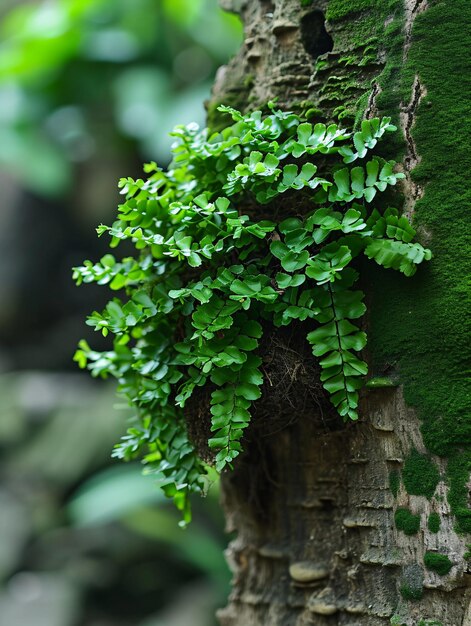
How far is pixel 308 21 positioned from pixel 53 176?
4958 mm

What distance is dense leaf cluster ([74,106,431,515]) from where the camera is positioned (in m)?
1.75

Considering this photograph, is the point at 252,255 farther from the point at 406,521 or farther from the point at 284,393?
the point at 406,521

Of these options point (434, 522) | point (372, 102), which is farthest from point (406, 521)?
point (372, 102)

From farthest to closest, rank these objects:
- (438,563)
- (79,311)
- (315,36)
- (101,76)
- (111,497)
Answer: (79,311) < (101,76) < (111,497) < (315,36) < (438,563)

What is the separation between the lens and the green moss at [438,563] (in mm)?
1712

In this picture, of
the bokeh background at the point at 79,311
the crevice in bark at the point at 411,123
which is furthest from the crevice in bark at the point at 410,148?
the bokeh background at the point at 79,311

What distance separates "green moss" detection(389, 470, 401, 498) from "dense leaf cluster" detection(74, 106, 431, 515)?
24 centimetres

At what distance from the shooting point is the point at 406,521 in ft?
5.90

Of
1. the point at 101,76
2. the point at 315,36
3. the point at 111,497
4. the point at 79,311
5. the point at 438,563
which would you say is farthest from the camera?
the point at 79,311

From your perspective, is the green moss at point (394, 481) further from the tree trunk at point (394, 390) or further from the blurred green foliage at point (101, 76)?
the blurred green foliage at point (101, 76)

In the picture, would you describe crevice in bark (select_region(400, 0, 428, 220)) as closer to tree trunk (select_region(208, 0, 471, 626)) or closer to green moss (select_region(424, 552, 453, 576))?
tree trunk (select_region(208, 0, 471, 626))

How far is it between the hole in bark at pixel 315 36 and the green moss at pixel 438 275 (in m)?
0.28

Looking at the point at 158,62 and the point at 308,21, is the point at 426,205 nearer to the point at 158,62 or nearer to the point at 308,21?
the point at 308,21

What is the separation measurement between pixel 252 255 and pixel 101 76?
5.36m
